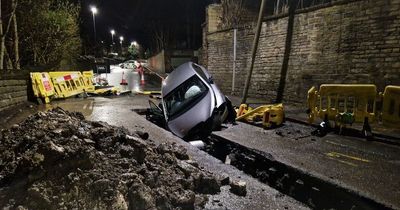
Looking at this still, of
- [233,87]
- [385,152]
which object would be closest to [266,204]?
[385,152]

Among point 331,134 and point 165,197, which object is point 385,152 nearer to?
point 331,134

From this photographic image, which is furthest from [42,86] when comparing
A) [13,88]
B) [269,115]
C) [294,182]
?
[294,182]

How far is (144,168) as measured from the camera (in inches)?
143

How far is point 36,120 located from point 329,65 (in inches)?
332

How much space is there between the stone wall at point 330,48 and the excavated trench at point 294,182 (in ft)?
15.8

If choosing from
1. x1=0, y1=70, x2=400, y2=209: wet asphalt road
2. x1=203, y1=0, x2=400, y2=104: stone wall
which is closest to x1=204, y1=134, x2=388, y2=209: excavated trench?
Result: x1=0, y1=70, x2=400, y2=209: wet asphalt road

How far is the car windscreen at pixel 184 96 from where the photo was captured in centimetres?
728

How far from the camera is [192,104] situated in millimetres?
7203

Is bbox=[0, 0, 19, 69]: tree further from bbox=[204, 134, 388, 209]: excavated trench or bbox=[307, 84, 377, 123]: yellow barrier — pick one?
bbox=[307, 84, 377, 123]: yellow barrier

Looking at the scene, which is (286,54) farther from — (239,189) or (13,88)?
(13,88)

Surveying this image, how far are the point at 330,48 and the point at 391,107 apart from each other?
11.8ft

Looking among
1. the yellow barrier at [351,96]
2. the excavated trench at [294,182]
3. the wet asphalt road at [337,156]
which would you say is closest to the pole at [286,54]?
the yellow barrier at [351,96]

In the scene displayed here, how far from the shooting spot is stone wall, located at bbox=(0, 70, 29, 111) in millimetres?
9508

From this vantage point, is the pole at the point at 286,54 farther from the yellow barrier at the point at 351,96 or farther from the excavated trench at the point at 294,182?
the excavated trench at the point at 294,182
